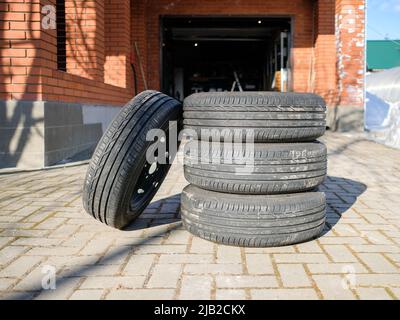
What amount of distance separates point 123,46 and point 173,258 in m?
8.15

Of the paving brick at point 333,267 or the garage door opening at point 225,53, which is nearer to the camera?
the paving brick at point 333,267

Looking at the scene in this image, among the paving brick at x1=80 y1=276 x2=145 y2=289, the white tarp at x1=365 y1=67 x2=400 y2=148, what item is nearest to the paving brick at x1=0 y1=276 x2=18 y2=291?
the paving brick at x1=80 y1=276 x2=145 y2=289

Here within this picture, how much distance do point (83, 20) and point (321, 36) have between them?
7355 mm

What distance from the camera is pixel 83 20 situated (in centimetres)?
762

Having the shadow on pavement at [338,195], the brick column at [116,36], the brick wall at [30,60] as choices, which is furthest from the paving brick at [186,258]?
the brick column at [116,36]

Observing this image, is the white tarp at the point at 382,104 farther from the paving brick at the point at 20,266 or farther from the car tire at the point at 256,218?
the paving brick at the point at 20,266

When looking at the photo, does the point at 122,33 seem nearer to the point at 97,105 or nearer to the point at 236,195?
the point at 97,105

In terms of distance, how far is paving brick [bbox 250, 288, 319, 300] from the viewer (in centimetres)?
194

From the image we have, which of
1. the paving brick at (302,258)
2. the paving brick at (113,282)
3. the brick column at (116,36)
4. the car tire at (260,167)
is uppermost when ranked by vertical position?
the brick column at (116,36)

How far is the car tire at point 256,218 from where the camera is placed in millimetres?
2625

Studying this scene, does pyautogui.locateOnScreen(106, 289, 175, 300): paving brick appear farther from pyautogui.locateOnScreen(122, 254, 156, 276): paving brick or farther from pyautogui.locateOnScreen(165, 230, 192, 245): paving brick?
pyautogui.locateOnScreen(165, 230, 192, 245): paving brick

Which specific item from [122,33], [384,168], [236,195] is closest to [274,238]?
[236,195]

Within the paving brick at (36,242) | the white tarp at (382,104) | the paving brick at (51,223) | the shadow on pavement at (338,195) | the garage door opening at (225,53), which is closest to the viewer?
the paving brick at (36,242)
